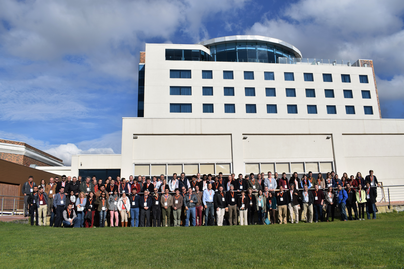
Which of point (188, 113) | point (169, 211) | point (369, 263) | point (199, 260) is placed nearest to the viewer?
point (369, 263)

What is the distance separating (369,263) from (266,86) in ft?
136

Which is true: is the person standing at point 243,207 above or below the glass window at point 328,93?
below

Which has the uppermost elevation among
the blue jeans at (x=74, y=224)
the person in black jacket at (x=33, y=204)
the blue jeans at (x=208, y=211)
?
the person in black jacket at (x=33, y=204)

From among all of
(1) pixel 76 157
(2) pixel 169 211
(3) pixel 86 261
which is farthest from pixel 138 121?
(3) pixel 86 261

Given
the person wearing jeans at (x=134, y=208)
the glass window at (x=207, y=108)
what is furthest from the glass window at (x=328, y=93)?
the person wearing jeans at (x=134, y=208)

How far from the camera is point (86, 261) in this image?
5.88m

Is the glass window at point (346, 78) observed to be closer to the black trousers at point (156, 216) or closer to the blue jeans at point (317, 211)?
the blue jeans at point (317, 211)

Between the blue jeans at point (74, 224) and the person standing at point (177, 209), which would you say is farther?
the person standing at point (177, 209)

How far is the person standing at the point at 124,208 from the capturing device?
45.6 ft

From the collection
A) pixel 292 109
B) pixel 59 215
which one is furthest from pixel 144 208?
pixel 292 109

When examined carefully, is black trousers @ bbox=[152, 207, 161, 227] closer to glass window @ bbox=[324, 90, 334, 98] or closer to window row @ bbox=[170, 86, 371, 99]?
window row @ bbox=[170, 86, 371, 99]

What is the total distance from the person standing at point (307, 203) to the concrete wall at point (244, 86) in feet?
92.7

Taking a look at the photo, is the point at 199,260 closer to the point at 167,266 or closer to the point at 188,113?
the point at 167,266

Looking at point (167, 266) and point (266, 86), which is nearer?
point (167, 266)
